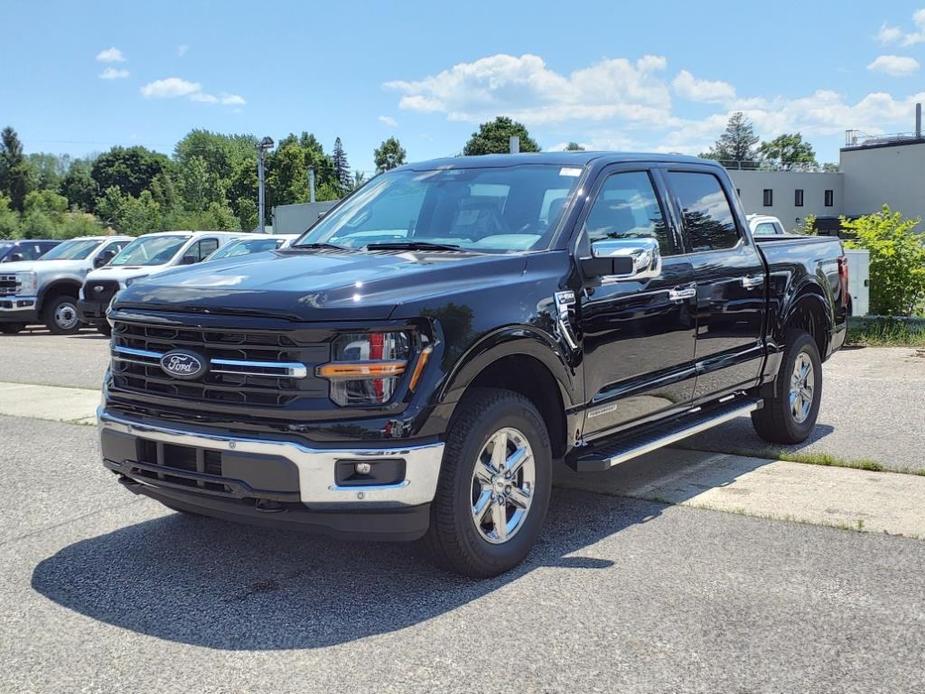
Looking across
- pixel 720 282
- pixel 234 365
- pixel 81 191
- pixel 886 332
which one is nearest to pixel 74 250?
pixel 886 332

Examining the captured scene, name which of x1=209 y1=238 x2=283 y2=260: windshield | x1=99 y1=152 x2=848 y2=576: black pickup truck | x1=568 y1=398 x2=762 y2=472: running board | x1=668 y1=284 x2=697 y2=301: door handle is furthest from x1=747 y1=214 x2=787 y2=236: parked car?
x1=668 y1=284 x2=697 y2=301: door handle

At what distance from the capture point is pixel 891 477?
20.0 feet

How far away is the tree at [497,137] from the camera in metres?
96.8

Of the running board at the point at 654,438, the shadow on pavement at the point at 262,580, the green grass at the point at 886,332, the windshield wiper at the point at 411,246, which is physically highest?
the windshield wiper at the point at 411,246

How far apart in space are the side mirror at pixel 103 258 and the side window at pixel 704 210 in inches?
536

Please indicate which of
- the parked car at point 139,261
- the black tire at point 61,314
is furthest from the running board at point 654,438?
the black tire at point 61,314

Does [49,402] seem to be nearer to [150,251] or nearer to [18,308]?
[150,251]

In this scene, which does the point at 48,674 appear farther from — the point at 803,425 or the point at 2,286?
the point at 2,286

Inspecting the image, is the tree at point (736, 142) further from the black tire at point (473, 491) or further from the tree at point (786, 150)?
the black tire at point (473, 491)

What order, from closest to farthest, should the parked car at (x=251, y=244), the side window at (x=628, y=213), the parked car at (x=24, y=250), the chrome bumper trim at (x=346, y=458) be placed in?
the chrome bumper trim at (x=346, y=458), the side window at (x=628, y=213), the parked car at (x=251, y=244), the parked car at (x=24, y=250)

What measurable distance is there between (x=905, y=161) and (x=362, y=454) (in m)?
81.2

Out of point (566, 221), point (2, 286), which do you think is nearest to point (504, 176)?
point (566, 221)

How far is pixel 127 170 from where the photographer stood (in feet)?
463

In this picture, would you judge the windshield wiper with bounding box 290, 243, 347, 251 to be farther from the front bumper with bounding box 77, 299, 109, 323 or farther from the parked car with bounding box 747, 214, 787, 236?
the parked car with bounding box 747, 214, 787, 236
